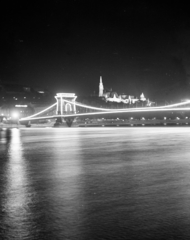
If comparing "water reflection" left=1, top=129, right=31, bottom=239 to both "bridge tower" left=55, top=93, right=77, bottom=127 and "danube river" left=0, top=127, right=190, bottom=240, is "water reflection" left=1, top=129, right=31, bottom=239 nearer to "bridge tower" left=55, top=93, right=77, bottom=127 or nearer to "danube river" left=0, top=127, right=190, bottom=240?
"danube river" left=0, top=127, right=190, bottom=240

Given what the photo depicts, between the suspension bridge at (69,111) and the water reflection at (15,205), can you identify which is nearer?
the water reflection at (15,205)

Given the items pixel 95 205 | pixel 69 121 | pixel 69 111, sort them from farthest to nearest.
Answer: pixel 69 111 < pixel 69 121 < pixel 95 205

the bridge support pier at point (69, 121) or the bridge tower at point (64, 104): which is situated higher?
the bridge tower at point (64, 104)

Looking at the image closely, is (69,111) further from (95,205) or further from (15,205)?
(95,205)

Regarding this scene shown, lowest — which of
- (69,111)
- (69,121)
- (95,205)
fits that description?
(95,205)

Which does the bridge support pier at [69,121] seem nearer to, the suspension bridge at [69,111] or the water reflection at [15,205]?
the suspension bridge at [69,111]

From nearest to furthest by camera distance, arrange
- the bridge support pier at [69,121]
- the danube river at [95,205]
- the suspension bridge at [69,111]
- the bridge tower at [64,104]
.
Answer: the danube river at [95,205]
the suspension bridge at [69,111]
the bridge support pier at [69,121]
the bridge tower at [64,104]

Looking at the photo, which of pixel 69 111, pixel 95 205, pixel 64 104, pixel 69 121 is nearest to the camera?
pixel 95 205

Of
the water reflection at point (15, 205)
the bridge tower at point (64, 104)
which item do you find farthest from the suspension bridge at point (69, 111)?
the water reflection at point (15, 205)

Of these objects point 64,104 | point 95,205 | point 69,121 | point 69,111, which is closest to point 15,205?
point 95,205

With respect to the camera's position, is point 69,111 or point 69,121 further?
point 69,111

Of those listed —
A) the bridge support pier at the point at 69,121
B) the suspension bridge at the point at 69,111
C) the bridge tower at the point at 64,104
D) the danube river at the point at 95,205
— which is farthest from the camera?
the bridge tower at the point at 64,104
